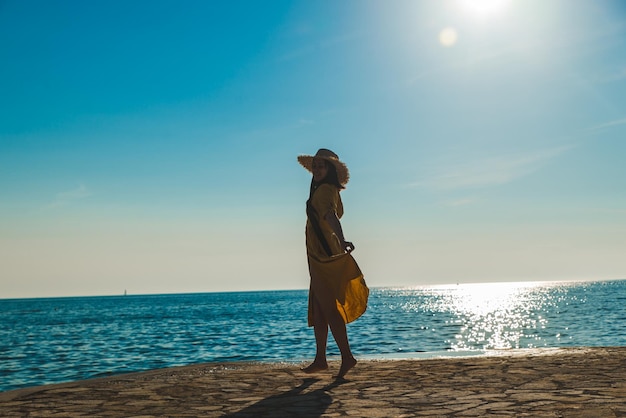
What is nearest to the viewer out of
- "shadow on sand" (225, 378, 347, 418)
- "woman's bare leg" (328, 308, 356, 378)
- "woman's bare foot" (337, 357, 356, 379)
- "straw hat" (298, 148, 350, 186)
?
"shadow on sand" (225, 378, 347, 418)

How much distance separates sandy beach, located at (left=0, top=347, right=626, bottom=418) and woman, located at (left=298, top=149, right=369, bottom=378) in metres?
0.48

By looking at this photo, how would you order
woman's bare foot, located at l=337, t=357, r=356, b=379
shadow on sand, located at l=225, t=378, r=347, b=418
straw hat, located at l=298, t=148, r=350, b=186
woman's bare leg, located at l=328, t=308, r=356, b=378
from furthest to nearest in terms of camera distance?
straw hat, located at l=298, t=148, r=350, b=186, woman's bare leg, located at l=328, t=308, r=356, b=378, woman's bare foot, located at l=337, t=357, r=356, b=379, shadow on sand, located at l=225, t=378, r=347, b=418

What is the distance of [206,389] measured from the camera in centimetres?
545

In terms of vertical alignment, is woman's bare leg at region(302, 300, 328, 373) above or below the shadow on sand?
above

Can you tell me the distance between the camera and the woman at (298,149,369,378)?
6.05 metres

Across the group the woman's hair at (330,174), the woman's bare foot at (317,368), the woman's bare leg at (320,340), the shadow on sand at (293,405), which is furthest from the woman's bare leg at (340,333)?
the woman's hair at (330,174)

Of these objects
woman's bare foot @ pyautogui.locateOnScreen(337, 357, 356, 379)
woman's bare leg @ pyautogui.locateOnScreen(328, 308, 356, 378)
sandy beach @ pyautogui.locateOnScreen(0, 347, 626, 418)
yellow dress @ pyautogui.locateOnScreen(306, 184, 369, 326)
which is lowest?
→ sandy beach @ pyautogui.locateOnScreen(0, 347, 626, 418)

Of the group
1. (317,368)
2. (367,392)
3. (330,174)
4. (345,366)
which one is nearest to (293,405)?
(367,392)

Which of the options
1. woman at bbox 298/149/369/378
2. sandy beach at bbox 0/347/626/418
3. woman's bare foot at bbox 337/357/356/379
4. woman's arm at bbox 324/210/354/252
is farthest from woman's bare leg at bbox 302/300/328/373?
woman's arm at bbox 324/210/354/252

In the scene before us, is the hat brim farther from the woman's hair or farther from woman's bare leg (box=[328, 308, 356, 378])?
woman's bare leg (box=[328, 308, 356, 378])

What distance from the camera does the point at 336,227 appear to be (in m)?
6.00

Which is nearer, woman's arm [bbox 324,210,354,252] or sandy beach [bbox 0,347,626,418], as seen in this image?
sandy beach [bbox 0,347,626,418]

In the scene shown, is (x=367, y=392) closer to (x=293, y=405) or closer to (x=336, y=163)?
(x=293, y=405)

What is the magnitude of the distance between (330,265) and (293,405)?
191 centimetres
